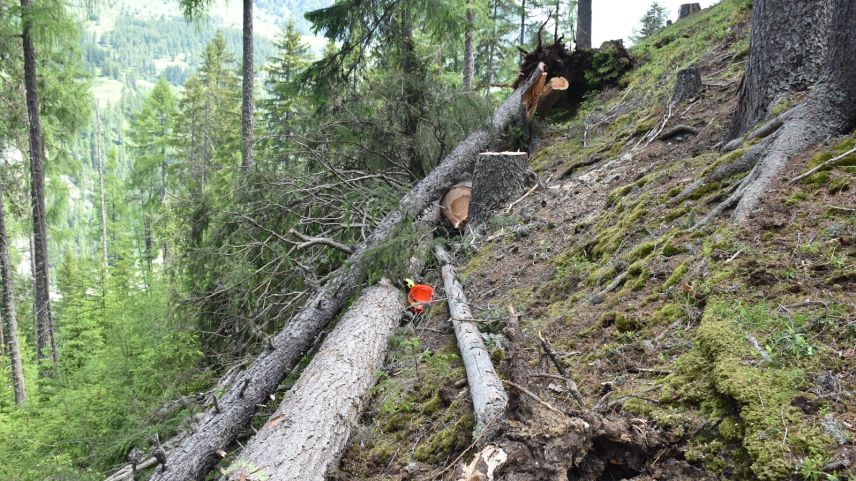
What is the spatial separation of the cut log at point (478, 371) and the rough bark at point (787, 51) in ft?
10.3

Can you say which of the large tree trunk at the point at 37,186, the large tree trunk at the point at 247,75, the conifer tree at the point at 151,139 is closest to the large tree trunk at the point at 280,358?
the large tree trunk at the point at 247,75

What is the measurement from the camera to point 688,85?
21.9 ft

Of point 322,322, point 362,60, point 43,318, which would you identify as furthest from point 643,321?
point 43,318

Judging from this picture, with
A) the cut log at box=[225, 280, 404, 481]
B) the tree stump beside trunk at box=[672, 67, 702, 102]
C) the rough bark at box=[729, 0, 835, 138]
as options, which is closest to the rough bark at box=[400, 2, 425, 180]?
the cut log at box=[225, 280, 404, 481]

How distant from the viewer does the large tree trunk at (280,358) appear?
11.3ft

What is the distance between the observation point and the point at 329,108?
8078 millimetres

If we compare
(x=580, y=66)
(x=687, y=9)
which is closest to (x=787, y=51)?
(x=580, y=66)

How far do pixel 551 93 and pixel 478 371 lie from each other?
812 centimetres

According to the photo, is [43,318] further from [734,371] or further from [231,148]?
[734,371]

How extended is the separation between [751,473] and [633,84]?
28.8ft

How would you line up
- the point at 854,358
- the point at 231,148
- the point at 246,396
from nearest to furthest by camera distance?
1. the point at 854,358
2. the point at 246,396
3. the point at 231,148

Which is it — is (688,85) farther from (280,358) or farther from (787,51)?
(280,358)

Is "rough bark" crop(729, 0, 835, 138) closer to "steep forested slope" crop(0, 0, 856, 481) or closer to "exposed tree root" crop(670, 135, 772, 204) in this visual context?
"steep forested slope" crop(0, 0, 856, 481)

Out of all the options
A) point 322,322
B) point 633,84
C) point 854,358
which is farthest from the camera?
point 633,84
